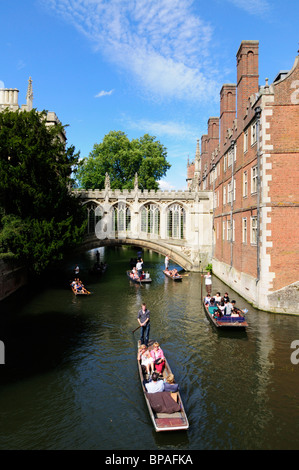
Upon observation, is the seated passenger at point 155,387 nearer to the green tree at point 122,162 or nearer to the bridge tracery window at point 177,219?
the bridge tracery window at point 177,219

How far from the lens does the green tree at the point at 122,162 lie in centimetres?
4481

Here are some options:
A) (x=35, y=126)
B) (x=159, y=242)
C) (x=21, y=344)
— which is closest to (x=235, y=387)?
(x=21, y=344)

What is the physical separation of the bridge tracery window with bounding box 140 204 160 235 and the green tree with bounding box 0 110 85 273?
10.5 m

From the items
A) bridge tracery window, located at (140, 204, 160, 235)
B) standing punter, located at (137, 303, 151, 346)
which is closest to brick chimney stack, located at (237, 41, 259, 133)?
bridge tracery window, located at (140, 204, 160, 235)

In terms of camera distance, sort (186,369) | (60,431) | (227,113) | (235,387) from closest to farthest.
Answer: (60,431) → (235,387) → (186,369) → (227,113)

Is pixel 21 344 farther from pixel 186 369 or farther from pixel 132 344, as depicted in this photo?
pixel 186 369

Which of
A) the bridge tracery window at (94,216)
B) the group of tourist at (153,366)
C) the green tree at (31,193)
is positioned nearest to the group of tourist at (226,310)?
the group of tourist at (153,366)

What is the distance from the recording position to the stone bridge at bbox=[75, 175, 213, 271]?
3275 centimetres

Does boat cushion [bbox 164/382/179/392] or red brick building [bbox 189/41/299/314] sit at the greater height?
red brick building [bbox 189/41/299/314]

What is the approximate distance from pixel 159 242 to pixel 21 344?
21529 mm

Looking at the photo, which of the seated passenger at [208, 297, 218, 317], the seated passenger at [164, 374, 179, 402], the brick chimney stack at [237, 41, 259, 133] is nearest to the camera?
the seated passenger at [164, 374, 179, 402]

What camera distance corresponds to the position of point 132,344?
1372 centimetres

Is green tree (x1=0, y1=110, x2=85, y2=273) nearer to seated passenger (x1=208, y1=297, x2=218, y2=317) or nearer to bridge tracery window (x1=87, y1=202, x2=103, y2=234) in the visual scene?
bridge tracery window (x1=87, y1=202, x2=103, y2=234)
